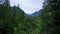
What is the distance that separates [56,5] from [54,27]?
6.47ft

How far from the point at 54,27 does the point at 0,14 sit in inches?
809

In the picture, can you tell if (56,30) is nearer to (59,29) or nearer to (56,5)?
(59,29)

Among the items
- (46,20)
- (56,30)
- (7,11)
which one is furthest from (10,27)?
(56,30)

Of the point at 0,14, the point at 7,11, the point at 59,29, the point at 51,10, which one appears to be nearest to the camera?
the point at 59,29

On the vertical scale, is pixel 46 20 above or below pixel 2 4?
below

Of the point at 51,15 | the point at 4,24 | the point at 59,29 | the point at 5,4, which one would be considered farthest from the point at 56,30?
the point at 5,4

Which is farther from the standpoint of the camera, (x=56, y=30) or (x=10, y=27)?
(x=10, y=27)

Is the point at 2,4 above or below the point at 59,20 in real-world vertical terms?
above

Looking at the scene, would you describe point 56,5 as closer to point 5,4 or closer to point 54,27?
point 54,27

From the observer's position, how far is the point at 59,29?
20969 millimetres

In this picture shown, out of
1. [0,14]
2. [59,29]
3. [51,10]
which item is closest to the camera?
[59,29]

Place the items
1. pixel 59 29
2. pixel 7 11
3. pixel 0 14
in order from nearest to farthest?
pixel 59 29 < pixel 0 14 < pixel 7 11

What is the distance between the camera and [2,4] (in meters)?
44.2

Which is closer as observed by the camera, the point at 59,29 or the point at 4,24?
the point at 59,29
